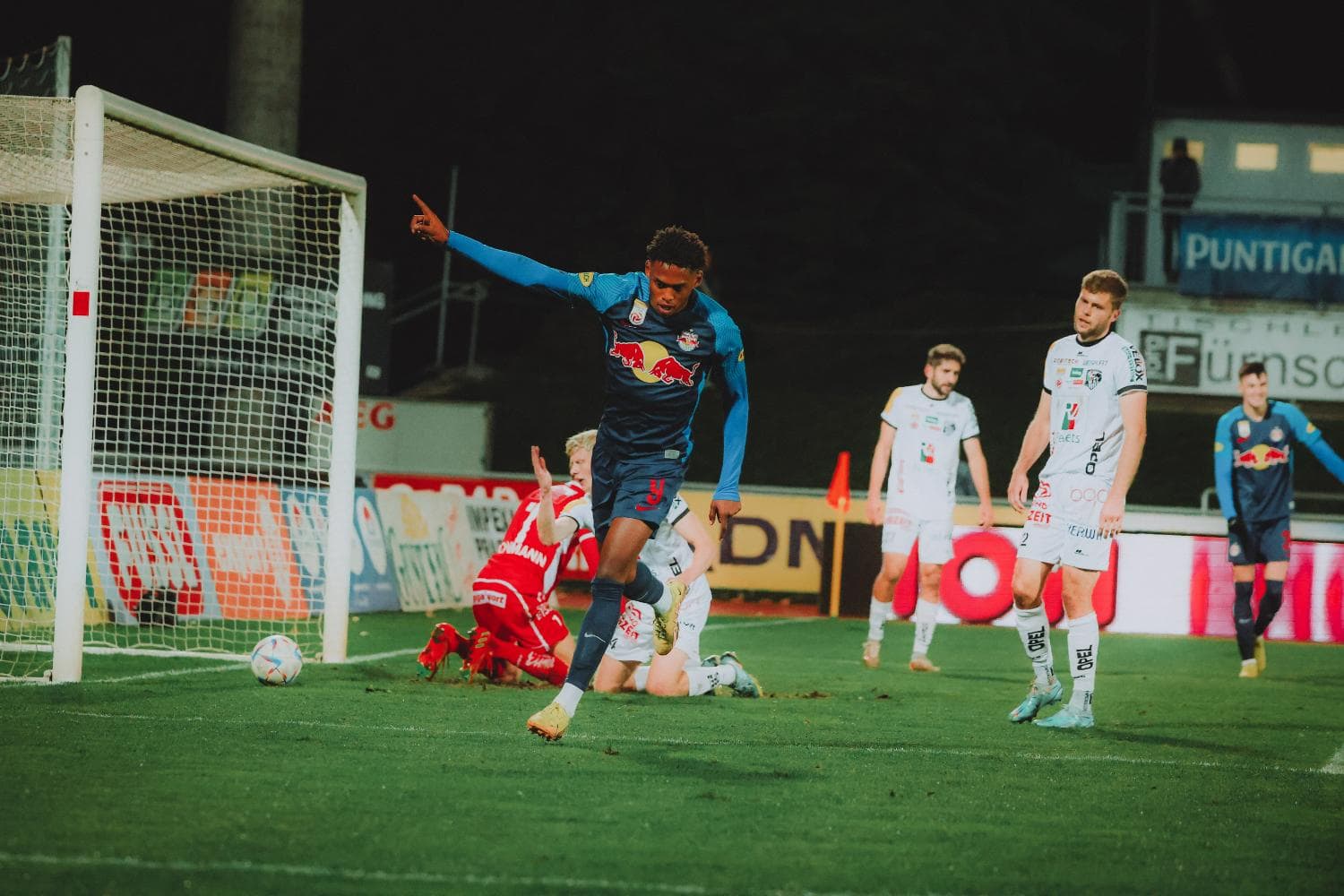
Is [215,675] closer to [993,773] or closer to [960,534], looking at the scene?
[993,773]

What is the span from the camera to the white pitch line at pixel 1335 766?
7090 mm

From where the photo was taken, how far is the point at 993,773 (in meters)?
6.60

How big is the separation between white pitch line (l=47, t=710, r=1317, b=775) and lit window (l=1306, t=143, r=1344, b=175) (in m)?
29.4

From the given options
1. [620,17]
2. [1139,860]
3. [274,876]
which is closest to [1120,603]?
[1139,860]

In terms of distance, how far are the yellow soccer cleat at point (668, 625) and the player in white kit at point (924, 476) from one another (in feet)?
15.7

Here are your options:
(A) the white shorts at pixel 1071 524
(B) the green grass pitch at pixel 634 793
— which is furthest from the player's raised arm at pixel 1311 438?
(A) the white shorts at pixel 1071 524

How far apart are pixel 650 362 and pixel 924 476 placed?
577 centimetres

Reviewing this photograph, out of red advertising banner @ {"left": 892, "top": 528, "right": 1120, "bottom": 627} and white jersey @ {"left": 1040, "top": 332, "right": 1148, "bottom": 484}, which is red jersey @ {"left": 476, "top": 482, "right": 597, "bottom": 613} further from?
red advertising banner @ {"left": 892, "top": 528, "right": 1120, "bottom": 627}

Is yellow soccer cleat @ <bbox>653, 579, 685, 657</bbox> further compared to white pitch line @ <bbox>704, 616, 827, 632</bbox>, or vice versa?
white pitch line @ <bbox>704, 616, 827, 632</bbox>

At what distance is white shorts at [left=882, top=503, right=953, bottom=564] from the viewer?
1235cm

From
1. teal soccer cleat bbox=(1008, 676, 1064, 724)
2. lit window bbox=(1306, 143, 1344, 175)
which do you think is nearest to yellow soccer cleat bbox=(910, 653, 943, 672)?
teal soccer cleat bbox=(1008, 676, 1064, 724)

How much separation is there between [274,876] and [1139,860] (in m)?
2.53

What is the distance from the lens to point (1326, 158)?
3369 cm

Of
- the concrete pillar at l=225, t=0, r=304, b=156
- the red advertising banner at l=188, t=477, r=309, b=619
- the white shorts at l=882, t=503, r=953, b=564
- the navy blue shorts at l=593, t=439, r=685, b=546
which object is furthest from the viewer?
the concrete pillar at l=225, t=0, r=304, b=156
